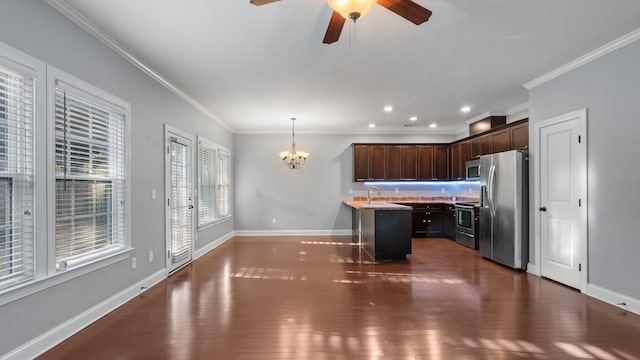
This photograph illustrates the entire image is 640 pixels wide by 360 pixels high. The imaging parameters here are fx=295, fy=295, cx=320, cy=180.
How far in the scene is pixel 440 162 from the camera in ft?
24.6

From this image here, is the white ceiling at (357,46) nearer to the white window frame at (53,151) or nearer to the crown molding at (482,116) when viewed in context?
the white window frame at (53,151)

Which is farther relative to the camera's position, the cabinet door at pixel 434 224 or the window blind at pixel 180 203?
the cabinet door at pixel 434 224

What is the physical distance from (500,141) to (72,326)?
20.4ft

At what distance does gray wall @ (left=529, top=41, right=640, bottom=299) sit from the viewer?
9.82 feet

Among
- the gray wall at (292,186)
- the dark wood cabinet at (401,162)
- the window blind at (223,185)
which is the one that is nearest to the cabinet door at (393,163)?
the dark wood cabinet at (401,162)

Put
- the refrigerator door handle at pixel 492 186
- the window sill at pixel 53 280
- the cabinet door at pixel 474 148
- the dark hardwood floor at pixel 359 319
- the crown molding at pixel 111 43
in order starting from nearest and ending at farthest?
the window sill at pixel 53 280 → the dark hardwood floor at pixel 359 319 → the crown molding at pixel 111 43 → the refrigerator door handle at pixel 492 186 → the cabinet door at pixel 474 148

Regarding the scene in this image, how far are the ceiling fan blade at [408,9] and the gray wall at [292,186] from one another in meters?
5.70

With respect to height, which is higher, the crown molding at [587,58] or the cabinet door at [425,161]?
the crown molding at [587,58]

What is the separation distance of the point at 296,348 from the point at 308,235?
17.1 feet

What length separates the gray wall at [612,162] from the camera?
118 inches

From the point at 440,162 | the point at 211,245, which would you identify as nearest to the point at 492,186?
the point at 440,162

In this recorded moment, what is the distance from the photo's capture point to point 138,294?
136 inches

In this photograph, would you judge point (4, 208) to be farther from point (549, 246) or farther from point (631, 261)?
point (549, 246)

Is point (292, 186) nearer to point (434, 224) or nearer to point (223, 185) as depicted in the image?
point (223, 185)
